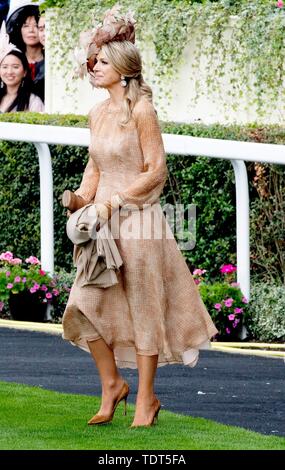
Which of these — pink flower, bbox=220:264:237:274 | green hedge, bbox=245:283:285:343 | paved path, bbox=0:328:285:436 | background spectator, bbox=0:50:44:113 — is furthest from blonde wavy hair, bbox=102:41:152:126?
background spectator, bbox=0:50:44:113

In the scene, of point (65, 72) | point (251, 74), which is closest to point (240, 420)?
point (251, 74)

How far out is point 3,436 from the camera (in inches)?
281

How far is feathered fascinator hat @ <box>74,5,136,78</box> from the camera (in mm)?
7492

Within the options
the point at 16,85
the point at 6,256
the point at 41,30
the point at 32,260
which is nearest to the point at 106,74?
the point at 32,260

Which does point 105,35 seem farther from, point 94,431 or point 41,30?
point 41,30

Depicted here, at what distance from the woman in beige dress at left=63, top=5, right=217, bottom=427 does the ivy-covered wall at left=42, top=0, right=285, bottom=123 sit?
557 centimetres

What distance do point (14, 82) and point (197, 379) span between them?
37.3 feet

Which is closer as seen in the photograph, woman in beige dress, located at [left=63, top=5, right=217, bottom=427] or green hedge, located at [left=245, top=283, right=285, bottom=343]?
woman in beige dress, located at [left=63, top=5, right=217, bottom=427]

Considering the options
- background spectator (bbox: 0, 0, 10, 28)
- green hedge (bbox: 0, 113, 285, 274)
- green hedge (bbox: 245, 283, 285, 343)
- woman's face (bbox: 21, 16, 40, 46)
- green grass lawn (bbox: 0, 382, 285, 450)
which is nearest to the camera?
green grass lawn (bbox: 0, 382, 285, 450)

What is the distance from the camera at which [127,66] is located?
24.6ft

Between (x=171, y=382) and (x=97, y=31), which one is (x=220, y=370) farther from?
(x=97, y=31)

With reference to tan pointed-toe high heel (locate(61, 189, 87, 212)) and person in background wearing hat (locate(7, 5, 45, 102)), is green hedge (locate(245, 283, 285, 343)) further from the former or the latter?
person in background wearing hat (locate(7, 5, 45, 102))

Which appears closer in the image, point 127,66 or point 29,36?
point 127,66

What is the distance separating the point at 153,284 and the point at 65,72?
953cm
